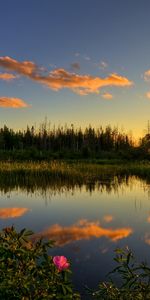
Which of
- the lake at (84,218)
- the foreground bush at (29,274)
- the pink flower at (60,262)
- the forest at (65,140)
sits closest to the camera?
the pink flower at (60,262)

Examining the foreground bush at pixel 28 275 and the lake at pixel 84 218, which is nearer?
the foreground bush at pixel 28 275

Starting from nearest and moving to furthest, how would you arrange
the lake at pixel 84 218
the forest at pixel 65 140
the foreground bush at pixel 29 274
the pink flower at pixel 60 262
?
the pink flower at pixel 60 262
the foreground bush at pixel 29 274
the lake at pixel 84 218
the forest at pixel 65 140

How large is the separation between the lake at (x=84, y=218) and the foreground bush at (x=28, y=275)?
3.80m

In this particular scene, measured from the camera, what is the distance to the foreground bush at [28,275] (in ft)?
13.0

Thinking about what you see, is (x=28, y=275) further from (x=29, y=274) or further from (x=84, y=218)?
(x=84, y=218)

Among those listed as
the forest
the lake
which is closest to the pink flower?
the lake

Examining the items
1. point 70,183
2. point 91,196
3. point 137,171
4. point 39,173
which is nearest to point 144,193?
point 91,196

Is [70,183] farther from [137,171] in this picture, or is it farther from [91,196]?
[137,171]

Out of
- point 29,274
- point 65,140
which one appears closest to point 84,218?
point 29,274

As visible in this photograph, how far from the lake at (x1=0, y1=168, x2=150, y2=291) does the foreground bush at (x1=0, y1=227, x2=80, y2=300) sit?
3798 millimetres

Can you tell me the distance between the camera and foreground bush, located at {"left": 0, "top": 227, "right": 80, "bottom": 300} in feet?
13.0

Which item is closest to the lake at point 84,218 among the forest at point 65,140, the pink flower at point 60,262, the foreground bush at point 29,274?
the foreground bush at point 29,274

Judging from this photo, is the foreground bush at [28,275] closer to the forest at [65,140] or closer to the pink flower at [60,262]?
the pink flower at [60,262]

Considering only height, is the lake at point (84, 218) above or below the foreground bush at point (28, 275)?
below
